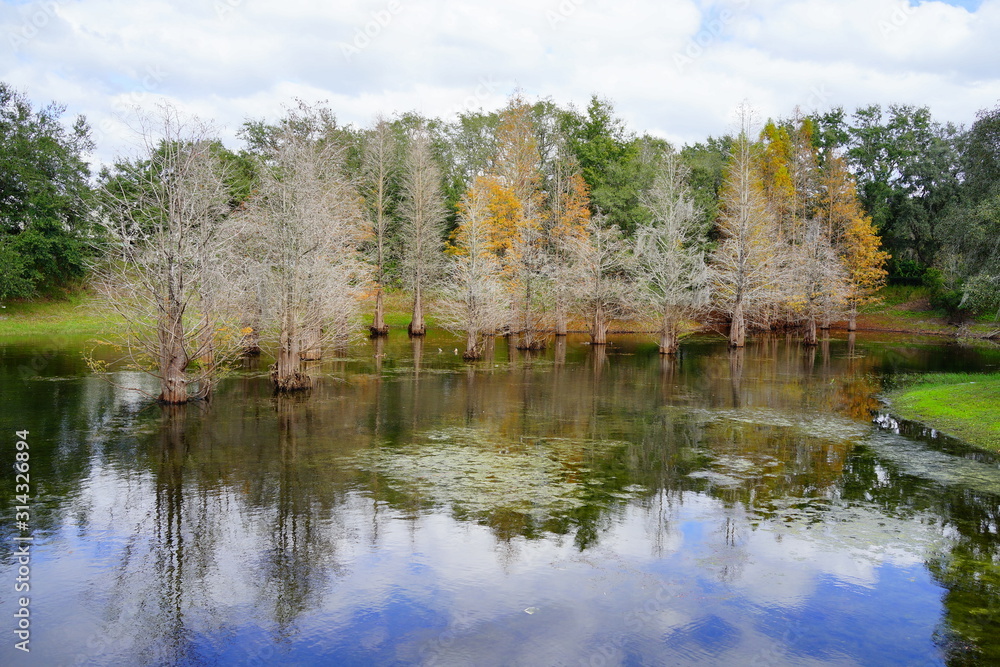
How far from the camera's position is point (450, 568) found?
969 centimetres

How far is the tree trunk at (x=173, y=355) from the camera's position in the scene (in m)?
19.3

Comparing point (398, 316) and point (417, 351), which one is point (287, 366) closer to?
point (417, 351)

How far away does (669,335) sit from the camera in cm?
3853

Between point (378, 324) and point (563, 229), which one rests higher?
point (563, 229)

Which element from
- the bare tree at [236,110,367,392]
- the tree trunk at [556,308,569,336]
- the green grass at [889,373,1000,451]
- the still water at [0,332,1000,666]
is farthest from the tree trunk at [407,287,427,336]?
the green grass at [889,373,1000,451]

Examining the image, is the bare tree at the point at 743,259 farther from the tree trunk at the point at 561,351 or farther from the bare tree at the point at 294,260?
the bare tree at the point at 294,260

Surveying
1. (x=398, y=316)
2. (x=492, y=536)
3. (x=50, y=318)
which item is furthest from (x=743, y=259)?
(x=50, y=318)

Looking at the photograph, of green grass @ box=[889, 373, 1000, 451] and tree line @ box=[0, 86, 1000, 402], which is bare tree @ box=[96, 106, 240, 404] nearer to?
tree line @ box=[0, 86, 1000, 402]

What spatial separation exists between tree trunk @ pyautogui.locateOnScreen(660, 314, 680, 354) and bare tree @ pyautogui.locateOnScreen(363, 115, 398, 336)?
59.6ft

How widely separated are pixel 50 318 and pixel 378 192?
23.4 metres

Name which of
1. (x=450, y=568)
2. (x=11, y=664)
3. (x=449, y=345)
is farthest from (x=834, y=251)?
(x=11, y=664)

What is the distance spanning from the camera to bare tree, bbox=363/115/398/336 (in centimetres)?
4572

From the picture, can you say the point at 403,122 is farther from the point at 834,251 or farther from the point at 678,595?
the point at 678,595

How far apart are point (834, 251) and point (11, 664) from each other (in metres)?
53.3
